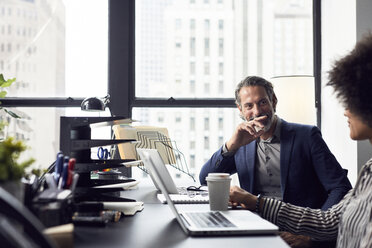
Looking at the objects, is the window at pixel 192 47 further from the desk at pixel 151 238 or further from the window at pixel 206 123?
the desk at pixel 151 238

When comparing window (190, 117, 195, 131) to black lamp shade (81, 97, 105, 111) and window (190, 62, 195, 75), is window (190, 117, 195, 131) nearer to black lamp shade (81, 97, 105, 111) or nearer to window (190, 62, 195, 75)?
window (190, 62, 195, 75)

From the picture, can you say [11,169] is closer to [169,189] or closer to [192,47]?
[169,189]

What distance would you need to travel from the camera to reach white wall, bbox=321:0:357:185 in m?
3.12

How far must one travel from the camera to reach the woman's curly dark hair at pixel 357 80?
46.0 inches

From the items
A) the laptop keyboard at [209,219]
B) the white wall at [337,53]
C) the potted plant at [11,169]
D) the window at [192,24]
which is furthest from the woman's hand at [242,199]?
the window at [192,24]

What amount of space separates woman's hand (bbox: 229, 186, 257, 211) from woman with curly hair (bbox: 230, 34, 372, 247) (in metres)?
0.06

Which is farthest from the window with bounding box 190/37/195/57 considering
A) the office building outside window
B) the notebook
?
the notebook

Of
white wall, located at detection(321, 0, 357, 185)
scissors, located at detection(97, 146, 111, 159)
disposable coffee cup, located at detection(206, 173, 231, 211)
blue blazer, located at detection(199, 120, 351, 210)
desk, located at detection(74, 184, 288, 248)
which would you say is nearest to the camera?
desk, located at detection(74, 184, 288, 248)

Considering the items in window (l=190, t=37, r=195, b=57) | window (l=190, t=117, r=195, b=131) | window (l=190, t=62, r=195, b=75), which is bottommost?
window (l=190, t=117, r=195, b=131)

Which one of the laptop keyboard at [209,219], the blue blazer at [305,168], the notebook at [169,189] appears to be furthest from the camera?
the blue blazer at [305,168]

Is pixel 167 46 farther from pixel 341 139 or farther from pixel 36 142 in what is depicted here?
pixel 341 139

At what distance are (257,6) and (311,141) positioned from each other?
196 centimetres

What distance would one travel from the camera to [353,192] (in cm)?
131

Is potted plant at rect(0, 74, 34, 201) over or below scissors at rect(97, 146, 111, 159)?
over
